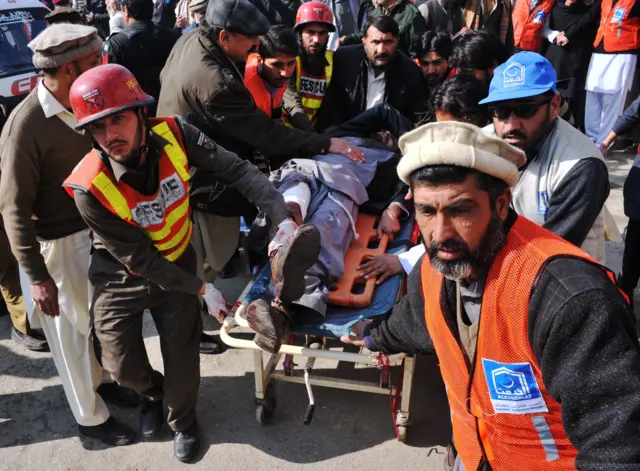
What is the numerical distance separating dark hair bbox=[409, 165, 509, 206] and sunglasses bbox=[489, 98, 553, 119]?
106 centimetres

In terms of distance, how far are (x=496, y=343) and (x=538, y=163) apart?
124 cm

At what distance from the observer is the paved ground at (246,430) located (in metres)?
3.05

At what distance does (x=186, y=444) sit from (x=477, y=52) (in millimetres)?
3307

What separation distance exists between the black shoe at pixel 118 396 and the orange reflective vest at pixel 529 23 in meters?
5.72

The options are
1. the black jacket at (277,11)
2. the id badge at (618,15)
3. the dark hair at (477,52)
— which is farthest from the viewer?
Answer: the black jacket at (277,11)

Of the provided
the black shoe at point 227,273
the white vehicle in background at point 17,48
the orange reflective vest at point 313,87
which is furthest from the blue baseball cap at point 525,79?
the white vehicle in background at point 17,48

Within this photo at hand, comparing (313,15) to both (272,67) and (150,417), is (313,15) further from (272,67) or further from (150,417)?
(150,417)

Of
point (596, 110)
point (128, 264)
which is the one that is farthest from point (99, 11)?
point (128, 264)

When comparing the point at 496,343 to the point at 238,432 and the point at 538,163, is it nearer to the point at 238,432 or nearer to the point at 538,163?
the point at 538,163

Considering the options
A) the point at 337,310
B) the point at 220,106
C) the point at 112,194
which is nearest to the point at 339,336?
the point at 337,310

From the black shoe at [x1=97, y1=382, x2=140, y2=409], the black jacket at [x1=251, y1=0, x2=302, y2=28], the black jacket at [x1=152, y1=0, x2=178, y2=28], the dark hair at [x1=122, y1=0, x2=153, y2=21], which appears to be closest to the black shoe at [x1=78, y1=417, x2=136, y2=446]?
the black shoe at [x1=97, y1=382, x2=140, y2=409]

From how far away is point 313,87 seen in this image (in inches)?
182

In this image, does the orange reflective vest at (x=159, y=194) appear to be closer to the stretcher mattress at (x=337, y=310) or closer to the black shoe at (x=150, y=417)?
the stretcher mattress at (x=337, y=310)

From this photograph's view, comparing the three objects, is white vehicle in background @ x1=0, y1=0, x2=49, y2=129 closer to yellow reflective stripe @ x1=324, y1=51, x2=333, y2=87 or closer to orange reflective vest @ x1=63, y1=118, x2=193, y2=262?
yellow reflective stripe @ x1=324, y1=51, x2=333, y2=87
